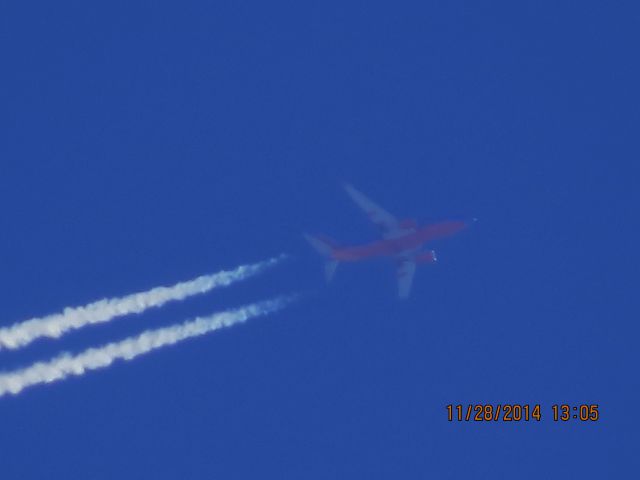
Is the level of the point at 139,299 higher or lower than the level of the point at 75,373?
higher

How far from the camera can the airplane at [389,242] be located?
279 ft

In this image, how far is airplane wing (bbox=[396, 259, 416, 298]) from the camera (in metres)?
88.4

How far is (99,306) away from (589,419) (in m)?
31.5

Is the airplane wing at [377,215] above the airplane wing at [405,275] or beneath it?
above

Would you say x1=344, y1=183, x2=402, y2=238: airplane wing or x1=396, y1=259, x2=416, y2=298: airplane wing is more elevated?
x1=344, y1=183, x2=402, y2=238: airplane wing

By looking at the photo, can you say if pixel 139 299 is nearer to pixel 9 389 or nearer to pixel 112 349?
pixel 112 349

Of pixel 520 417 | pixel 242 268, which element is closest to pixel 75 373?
pixel 242 268

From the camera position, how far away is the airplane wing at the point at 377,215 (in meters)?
86.7

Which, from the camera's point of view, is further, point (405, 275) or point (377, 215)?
point (405, 275)

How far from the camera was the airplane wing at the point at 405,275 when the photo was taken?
3482 inches

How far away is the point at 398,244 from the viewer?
3396 inches

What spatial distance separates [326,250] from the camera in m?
85.4

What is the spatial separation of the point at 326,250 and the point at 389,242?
3995 millimetres

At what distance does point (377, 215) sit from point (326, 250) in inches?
168
